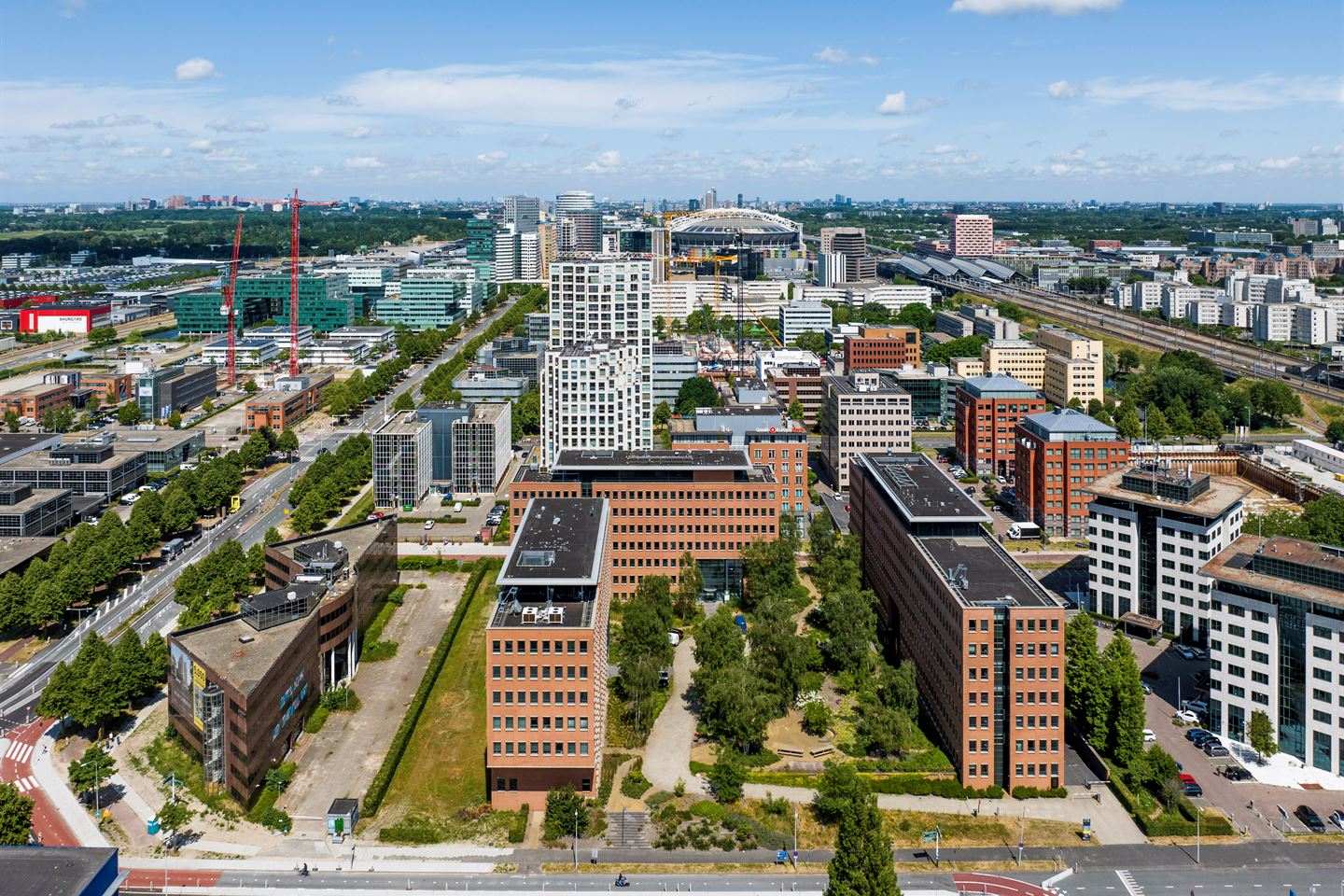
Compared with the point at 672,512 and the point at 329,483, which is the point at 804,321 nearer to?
the point at 329,483

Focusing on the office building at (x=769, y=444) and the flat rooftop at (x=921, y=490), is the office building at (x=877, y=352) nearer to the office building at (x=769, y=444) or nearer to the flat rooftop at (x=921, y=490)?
the office building at (x=769, y=444)

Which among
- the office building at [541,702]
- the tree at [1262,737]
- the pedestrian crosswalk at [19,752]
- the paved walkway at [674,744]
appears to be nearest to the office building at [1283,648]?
the tree at [1262,737]

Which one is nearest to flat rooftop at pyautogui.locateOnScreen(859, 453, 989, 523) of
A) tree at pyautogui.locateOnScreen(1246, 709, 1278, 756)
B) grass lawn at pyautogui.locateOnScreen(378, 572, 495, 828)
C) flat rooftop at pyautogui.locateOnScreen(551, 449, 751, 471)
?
flat rooftop at pyautogui.locateOnScreen(551, 449, 751, 471)

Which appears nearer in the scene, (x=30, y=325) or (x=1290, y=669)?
(x=1290, y=669)

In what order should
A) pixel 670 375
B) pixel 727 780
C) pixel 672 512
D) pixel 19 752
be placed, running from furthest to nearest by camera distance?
pixel 670 375, pixel 672 512, pixel 19 752, pixel 727 780

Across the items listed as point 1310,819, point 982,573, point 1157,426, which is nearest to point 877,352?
point 1157,426

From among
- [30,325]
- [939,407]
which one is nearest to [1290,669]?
[939,407]

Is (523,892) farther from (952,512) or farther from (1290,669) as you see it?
(1290,669)
